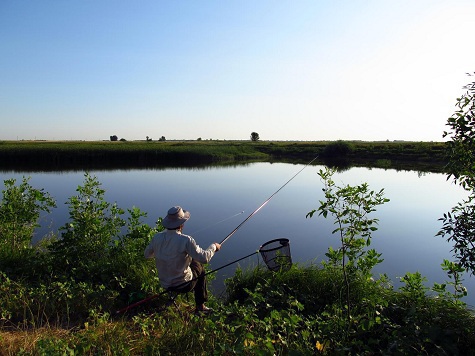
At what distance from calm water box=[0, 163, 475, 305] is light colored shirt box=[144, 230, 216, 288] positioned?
6.09 ft

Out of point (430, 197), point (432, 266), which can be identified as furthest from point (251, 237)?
point (430, 197)

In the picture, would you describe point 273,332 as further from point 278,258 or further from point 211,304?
point 278,258

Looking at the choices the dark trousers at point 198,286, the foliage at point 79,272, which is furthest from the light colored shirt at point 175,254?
the foliage at point 79,272

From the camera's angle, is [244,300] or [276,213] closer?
[244,300]

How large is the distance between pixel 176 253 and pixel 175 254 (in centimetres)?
2

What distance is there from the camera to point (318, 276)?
15.8ft

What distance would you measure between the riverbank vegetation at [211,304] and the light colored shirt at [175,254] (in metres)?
0.26

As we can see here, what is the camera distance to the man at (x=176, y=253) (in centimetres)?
382

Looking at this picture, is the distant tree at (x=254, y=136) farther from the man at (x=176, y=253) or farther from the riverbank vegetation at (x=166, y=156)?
the man at (x=176, y=253)

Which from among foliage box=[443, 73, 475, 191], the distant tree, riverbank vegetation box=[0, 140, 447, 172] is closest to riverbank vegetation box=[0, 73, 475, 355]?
foliage box=[443, 73, 475, 191]

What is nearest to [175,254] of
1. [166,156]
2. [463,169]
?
[463,169]

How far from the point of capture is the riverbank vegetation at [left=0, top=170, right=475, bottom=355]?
2.89 m

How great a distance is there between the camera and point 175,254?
3.84 meters

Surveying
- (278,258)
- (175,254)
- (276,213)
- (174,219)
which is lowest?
(276,213)
